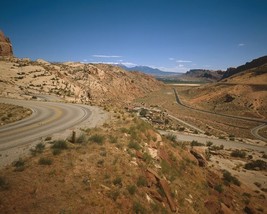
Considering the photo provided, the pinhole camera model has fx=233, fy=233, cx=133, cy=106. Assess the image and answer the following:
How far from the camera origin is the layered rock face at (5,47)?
76625 mm

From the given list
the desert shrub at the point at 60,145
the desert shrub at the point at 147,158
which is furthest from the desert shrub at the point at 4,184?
the desert shrub at the point at 147,158

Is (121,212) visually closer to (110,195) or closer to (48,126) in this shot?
(110,195)

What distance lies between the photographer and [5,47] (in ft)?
255

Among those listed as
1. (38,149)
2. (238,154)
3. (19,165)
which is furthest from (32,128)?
(238,154)

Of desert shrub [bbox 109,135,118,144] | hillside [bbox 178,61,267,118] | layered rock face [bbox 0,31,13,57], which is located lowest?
hillside [bbox 178,61,267,118]

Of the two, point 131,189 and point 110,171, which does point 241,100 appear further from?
point 131,189

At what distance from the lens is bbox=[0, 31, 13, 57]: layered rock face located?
76625 millimetres

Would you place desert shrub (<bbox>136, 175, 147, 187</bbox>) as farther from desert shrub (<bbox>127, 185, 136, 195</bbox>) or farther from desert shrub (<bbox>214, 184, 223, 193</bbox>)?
desert shrub (<bbox>214, 184, 223, 193</bbox>)

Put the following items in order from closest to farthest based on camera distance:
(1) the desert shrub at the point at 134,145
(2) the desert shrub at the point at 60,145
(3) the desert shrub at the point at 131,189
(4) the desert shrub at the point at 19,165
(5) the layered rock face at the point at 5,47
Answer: (4) the desert shrub at the point at 19,165, (3) the desert shrub at the point at 131,189, (2) the desert shrub at the point at 60,145, (1) the desert shrub at the point at 134,145, (5) the layered rock face at the point at 5,47

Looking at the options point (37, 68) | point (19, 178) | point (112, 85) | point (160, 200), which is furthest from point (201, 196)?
point (112, 85)

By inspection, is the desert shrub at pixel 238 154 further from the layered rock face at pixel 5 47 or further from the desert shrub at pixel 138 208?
the layered rock face at pixel 5 47

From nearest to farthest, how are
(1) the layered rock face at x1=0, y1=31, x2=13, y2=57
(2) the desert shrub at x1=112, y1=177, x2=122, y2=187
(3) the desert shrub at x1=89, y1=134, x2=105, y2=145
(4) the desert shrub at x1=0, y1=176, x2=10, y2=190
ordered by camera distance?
(4) the desert shrub at x1=0, y1=176, x2=10, y2=190 → (2) the desert shrub at x1=112, y1=177, x2=122, y2=187 → (3) the desert shrub at x1=89, y1=134, x2=105, y2=145 → (1) the layered rock face at x1=0, y1=31, x2=13, y2=57

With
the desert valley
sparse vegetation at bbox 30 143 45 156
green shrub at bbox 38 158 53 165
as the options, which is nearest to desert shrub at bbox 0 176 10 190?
the desert valley

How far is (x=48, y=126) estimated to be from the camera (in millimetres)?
19156
